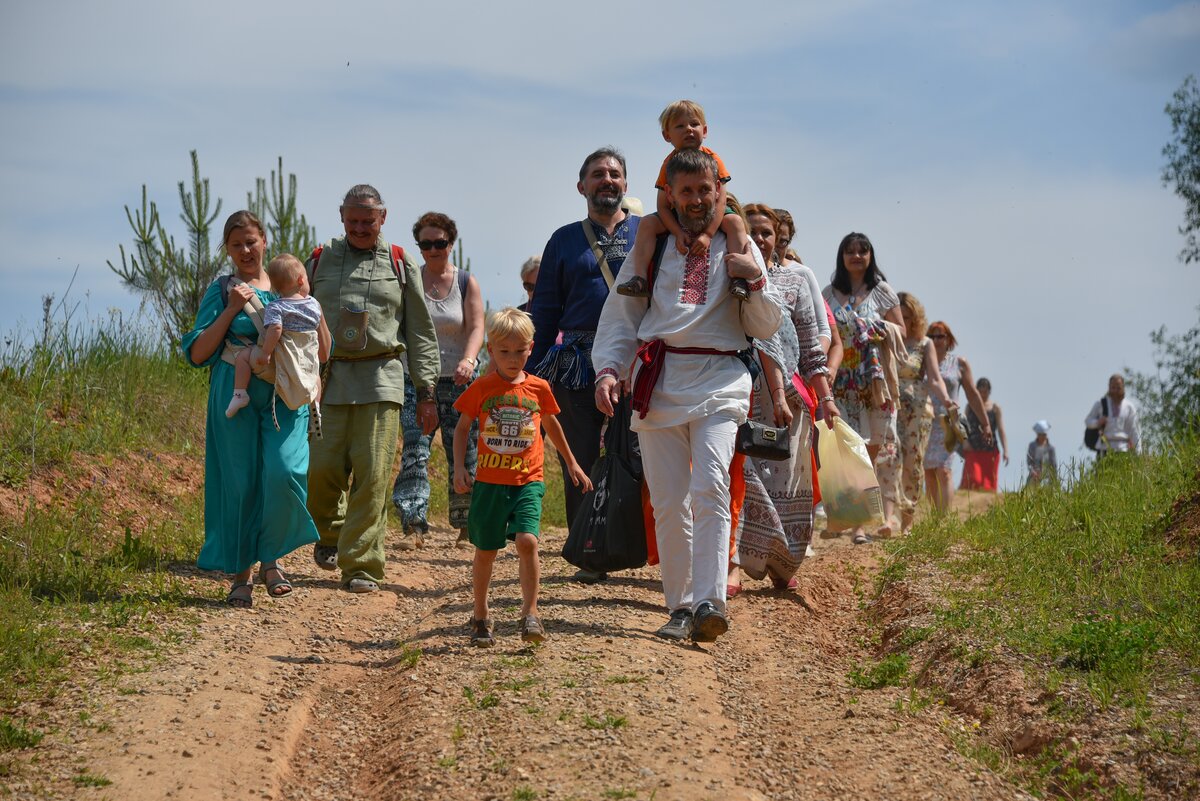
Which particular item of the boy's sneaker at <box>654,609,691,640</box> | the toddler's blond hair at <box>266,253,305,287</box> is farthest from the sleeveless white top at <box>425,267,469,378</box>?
the boy's sneaker at <box>654,609,691,640</box>

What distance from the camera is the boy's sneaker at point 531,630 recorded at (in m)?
6.39

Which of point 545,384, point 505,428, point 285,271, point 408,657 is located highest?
point 285,271

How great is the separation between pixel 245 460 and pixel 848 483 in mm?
3925

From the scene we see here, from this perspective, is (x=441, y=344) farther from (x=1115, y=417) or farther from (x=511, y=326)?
(x=1115, y=417)

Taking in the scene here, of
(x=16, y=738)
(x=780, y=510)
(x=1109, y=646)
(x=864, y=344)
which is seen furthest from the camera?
(x=864, y=344)

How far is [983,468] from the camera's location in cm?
1838

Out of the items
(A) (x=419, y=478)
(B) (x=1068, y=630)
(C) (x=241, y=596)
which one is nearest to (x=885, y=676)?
(B) (x=1068, y=630)

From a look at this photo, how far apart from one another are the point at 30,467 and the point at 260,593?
2620 mm

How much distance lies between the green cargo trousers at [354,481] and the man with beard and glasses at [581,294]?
1.07m

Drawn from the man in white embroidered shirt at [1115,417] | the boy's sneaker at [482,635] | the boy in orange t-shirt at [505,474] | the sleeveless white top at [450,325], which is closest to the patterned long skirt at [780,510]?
the boy in orange t-shirt at [505,474]

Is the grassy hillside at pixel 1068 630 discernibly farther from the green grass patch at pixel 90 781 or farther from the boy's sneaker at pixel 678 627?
the green grass patch at pixel 90 781

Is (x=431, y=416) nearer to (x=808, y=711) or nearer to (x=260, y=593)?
(x=260, y=593)

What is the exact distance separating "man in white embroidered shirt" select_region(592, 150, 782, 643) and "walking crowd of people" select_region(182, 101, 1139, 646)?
0.01m

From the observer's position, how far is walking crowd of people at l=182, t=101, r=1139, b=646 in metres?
6.58
